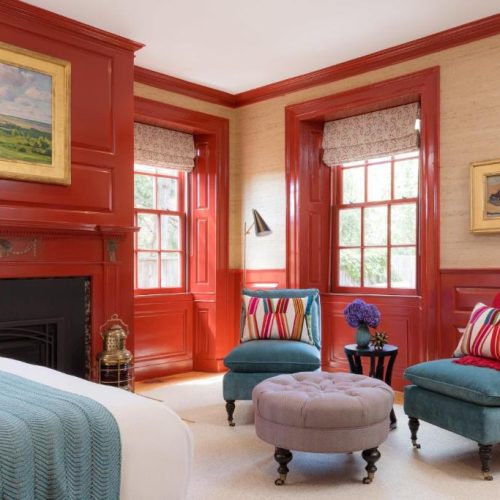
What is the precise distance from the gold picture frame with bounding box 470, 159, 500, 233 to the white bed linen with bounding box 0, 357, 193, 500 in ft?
9.93

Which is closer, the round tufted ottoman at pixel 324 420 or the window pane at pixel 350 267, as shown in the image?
the round tufted ottoman at pixel 324 420

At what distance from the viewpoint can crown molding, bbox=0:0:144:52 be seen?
360cm

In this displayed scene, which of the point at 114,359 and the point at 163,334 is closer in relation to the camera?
the point at 114,359

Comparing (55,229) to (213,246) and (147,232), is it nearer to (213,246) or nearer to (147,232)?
(147,232)

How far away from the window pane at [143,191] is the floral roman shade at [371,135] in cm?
168

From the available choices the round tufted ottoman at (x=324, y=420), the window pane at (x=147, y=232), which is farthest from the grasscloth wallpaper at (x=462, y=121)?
the round tufted ottoman at (x=324, y=420)

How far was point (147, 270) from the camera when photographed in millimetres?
5234

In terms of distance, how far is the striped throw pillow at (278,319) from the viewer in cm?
405

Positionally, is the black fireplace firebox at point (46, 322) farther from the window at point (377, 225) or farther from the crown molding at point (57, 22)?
the window at point (377, 225)

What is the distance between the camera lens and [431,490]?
2.58 metres

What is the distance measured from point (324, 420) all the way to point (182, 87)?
365cm

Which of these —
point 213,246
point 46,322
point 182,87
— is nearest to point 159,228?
point 213,246

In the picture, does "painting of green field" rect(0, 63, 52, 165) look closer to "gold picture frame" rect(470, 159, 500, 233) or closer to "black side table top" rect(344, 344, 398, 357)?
"black side table top" rect(344, 344, 398, 357)

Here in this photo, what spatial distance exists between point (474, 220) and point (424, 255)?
478 millimetres
